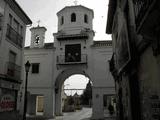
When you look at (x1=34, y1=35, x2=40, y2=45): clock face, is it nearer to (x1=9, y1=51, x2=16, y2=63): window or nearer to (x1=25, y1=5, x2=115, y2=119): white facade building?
(x1=25, y1=5, x2=115, y2=119): white facade building

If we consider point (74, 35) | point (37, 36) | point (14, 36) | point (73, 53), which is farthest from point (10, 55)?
point (37, 36)

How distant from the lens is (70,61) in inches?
931

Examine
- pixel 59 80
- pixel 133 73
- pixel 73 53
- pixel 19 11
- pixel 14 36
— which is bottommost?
pixel 133 73

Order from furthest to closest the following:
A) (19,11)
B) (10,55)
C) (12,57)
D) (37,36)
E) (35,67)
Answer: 1. (37,36)
2. (35,67)
3. (19,11)
4. (12,57)
5. (10,55)

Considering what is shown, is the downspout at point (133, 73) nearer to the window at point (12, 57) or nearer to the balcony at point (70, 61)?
the window at point (12, 57)

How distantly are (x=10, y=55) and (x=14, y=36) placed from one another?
1.58 metres

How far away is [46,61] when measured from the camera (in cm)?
2484

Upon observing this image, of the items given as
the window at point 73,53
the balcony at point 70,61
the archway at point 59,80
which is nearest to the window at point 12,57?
the balcony at point 70,61

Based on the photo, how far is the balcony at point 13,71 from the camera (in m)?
14.0

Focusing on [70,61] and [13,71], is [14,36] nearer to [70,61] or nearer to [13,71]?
[13,71]

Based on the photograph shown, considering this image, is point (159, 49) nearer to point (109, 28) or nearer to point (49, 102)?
point (109, 28)

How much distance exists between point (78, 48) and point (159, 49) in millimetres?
20019

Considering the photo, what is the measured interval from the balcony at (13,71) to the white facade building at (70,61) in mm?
8707

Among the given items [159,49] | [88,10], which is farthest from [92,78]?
[159,49]
